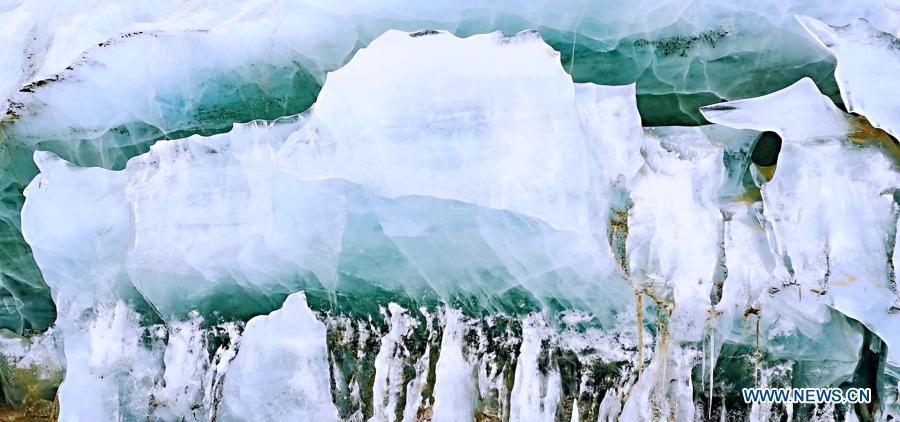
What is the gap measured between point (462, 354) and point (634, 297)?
73 cm

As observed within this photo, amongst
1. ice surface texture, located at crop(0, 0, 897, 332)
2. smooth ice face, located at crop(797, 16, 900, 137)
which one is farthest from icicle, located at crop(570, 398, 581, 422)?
smooth ice face, located at crop(797, 16, 900, 137)

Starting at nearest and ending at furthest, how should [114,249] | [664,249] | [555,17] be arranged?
[664,249] < [555,17] < [114,249]

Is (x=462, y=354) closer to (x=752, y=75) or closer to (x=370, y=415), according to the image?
(x=370, y=415)

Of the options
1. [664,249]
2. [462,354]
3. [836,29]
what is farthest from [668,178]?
[462,354]

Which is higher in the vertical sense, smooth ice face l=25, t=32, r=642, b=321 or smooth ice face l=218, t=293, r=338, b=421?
smooth ice face l=25, t=32, r=642, b=321

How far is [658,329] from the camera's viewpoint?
2.58 m

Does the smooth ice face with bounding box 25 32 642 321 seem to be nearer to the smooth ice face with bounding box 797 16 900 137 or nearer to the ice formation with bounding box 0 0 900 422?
the ice formation with bounding box 0 0 900 422

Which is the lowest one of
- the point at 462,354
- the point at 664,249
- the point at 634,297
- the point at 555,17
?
the point at 462,354

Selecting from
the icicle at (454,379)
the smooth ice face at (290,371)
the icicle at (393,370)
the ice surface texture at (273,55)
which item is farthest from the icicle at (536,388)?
the ice surface texture at (273,55)

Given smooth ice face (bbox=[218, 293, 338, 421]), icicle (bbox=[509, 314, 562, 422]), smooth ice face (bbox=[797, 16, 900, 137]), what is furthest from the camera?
smooth ice face (bbox=[218, 293, 338, 421])

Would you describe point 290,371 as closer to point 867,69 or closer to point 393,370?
point 393,370

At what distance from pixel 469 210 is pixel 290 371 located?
1.04 metres

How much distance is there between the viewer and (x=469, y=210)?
256 cm

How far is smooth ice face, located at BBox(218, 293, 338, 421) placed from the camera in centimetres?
276
